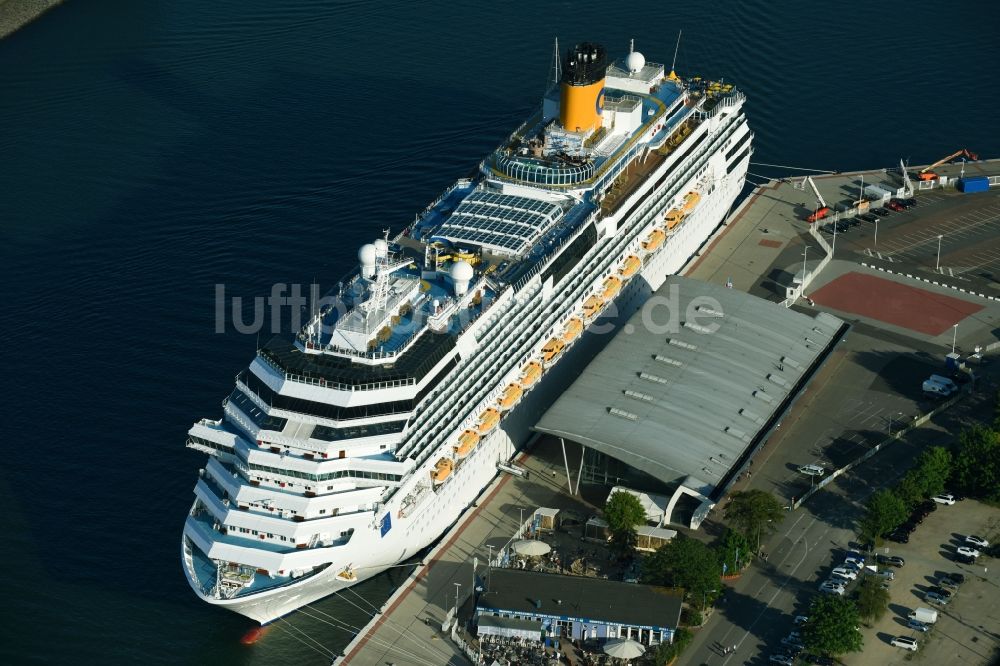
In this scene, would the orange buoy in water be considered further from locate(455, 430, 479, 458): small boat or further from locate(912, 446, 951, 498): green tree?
locate(912, 446, 951, 498): green tree

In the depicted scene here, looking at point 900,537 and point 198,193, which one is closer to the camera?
point 900,537

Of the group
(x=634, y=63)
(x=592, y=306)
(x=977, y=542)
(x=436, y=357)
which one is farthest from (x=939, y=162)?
(x=436, y=357)

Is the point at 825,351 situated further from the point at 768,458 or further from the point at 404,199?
the point at 404,199

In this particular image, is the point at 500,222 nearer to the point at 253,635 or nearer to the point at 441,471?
the point at 441,471

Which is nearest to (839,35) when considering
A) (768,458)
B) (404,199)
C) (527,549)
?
(404,199)

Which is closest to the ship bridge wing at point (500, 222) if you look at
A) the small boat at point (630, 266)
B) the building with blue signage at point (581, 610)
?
the small boat at point (630, 266)

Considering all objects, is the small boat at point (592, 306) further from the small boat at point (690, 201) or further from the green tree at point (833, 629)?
the green tree at point (833, 629)
